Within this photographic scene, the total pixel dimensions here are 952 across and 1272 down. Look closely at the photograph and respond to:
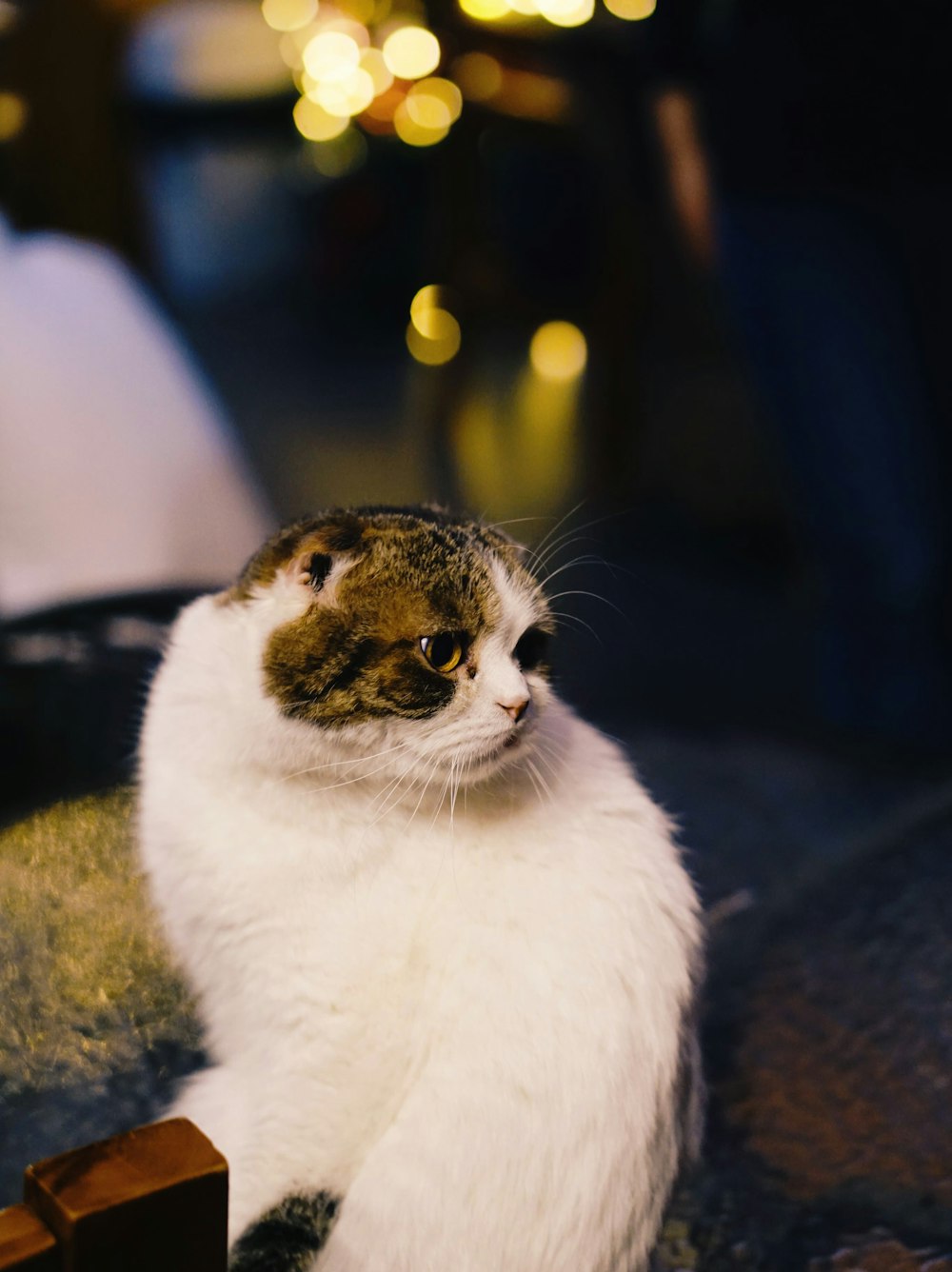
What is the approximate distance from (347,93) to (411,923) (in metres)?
0.71

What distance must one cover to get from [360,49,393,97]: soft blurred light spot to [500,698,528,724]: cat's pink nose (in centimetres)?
64

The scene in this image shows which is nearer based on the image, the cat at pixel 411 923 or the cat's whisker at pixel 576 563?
the cat at pixel 411 923

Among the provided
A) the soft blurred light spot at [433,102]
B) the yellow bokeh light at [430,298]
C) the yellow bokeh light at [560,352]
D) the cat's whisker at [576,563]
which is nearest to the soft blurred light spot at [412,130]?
the soft blurred light spot at [433,102]

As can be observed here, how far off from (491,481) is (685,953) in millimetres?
506

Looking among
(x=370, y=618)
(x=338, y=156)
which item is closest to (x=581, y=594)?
(x=370, y=618)

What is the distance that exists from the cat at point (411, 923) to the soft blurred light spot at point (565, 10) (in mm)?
687

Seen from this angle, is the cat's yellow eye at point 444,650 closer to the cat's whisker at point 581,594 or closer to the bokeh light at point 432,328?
the cat's whisker at point 581,594

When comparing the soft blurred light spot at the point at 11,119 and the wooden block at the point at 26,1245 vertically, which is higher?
the soft blurred light spot at the point at 11,119

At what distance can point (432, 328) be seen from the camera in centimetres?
107

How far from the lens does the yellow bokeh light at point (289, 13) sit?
1.00 metres

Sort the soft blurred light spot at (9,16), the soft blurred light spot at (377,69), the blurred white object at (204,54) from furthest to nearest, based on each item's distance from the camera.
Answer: the blurred white object at (204,54) < the soft blurred light spot at (9,16) < the soft blurred light spot at (377,69)

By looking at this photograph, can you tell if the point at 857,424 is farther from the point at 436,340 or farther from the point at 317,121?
the point at 317,121

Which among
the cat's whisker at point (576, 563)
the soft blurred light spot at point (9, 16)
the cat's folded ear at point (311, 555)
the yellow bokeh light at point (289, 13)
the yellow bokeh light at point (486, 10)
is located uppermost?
the soft blurred light spot at point (9, 16)

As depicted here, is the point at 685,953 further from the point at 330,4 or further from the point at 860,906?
the point at 330,4
